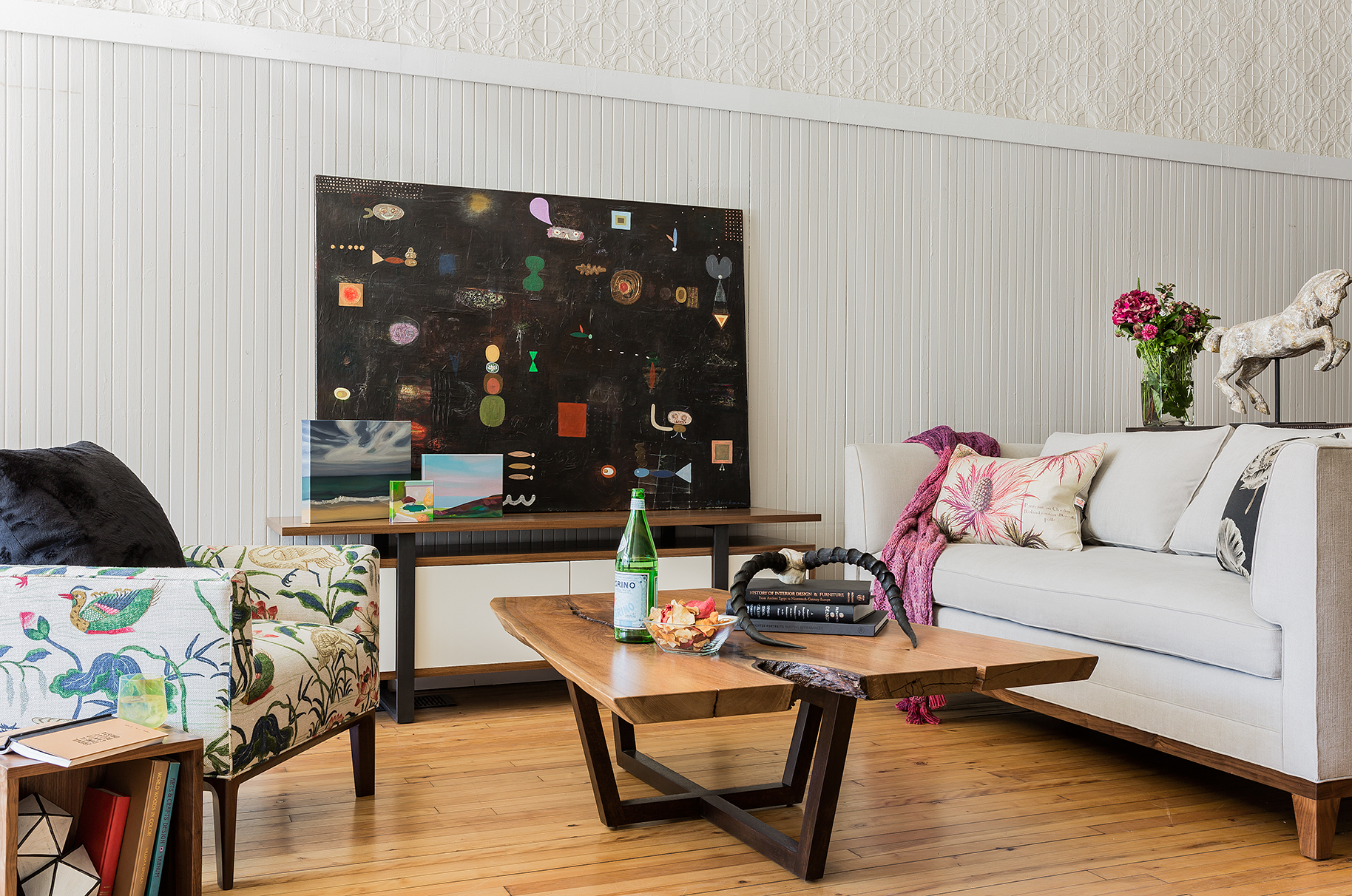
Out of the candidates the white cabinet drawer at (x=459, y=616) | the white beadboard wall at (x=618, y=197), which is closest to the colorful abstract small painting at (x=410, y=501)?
the white cabinet drawer at (x=459, y=616)

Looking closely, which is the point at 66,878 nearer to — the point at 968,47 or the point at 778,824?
the point at 778,824

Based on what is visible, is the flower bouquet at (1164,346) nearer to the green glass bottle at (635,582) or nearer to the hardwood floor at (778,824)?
the hardwood floor at (778,824)

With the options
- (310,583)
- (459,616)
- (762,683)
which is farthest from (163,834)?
(459,616)

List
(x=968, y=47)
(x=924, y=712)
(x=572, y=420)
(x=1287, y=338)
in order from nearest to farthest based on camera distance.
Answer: (x=924, y=712) → (x=1287, y=338) → (x=572, y=420) → (x=968, y=47)

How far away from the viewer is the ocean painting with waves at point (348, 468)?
10.3ft

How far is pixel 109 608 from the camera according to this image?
1.68m

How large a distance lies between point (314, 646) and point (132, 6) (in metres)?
2.32

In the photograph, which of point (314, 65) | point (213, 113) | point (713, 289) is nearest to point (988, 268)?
point (713, 289)

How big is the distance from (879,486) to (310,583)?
192 centimetres

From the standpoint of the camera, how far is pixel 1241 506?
2.44 meters

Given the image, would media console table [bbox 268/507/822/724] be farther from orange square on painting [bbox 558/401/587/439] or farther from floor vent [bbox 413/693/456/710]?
orange square on painting [bbox 558/401/587/439]

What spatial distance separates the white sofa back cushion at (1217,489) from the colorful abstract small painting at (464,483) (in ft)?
6.84

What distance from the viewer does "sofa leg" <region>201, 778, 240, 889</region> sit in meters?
1.76

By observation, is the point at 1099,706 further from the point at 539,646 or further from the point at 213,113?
the point at 213,113
